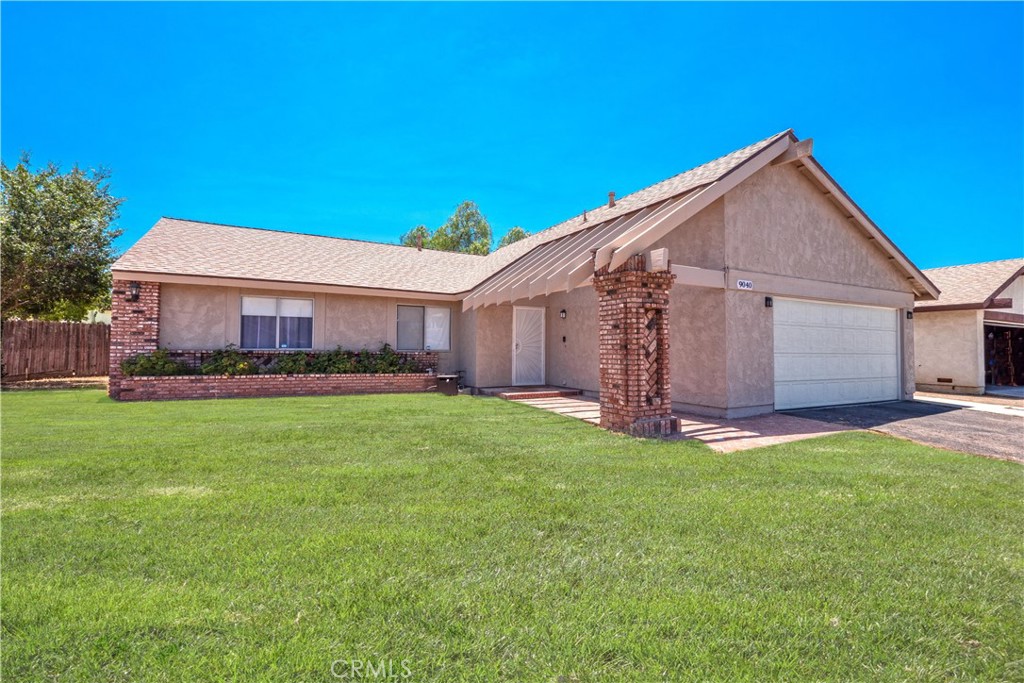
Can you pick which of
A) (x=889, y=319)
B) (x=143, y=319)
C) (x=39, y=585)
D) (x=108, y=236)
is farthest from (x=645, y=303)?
(x=108, y=236)

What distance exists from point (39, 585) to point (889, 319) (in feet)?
54.0

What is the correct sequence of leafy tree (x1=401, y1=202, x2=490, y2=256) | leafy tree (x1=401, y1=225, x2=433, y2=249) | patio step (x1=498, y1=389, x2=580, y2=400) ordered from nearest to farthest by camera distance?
patio step (x1=498, y1=389, x2=580, y2=400)
leafy tree (x1=401, y1=202, x2=490, y2=256)
leafy tree (x1=401, y1=225, x2=433, y2=249)

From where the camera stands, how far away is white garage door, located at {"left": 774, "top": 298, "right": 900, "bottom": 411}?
10.7 meters

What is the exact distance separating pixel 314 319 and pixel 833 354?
13956 mm

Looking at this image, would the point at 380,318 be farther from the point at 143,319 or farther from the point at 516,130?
the point at 516,130

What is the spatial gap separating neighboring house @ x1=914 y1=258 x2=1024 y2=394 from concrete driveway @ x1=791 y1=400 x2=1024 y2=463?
4.39m

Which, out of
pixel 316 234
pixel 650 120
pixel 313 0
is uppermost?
pixel 650 120

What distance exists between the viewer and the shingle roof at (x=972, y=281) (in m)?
15.2

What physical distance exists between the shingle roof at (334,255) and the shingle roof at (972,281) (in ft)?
33.9

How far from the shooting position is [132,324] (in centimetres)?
1235

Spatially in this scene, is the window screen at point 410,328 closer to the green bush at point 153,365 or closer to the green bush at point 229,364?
the green bush at point 229,364

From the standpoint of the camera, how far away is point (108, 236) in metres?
20.2

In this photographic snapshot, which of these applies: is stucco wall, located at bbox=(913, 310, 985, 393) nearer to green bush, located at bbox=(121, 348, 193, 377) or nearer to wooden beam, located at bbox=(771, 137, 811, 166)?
wooden beam, located at bbox=(771, 137, 811, 166)

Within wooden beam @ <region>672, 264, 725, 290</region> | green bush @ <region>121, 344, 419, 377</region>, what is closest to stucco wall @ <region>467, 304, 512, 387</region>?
green bush @ <region>121, 344, 419, 377</region>
